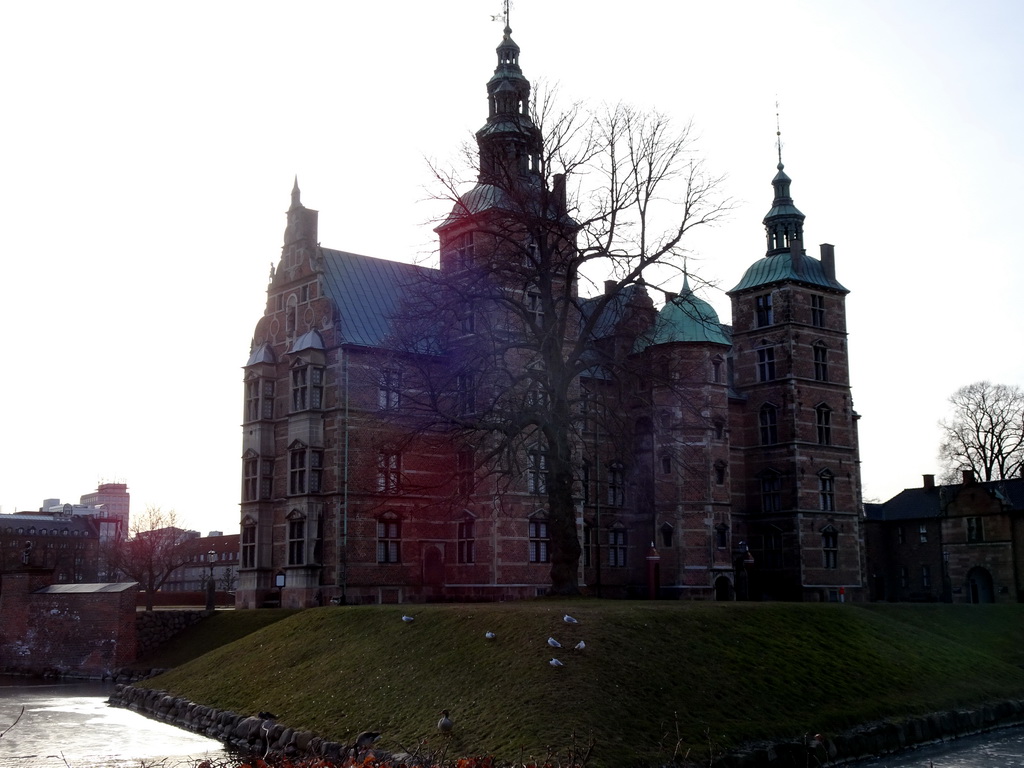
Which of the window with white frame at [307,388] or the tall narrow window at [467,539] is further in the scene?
the tall narrow window at [467,539]

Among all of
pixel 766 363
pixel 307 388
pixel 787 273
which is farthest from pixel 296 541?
pixel 787 273

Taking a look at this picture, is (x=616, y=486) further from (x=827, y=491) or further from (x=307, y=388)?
(x=307, y=388)

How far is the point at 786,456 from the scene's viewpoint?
179ft

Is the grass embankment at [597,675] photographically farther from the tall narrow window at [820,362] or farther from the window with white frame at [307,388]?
the tall narrow window at [820,362]

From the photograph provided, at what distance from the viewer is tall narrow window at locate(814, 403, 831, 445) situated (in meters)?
55.7

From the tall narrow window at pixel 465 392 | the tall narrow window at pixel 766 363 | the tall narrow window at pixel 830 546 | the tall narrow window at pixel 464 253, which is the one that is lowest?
the tall narrow window at pixel 830 546

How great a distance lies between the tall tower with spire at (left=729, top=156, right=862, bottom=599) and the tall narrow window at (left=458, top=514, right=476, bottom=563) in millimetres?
Result: 16507

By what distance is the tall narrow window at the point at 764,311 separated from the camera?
185 ft

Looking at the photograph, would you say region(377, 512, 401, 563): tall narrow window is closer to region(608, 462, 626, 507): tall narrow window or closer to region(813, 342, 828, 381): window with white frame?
region(608, 462, 626, 507): tall narrow window

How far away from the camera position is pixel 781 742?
2250 cm

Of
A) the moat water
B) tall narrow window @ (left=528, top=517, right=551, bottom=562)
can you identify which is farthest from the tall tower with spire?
the moat water

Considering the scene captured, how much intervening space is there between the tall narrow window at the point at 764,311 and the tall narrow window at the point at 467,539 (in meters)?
21.0

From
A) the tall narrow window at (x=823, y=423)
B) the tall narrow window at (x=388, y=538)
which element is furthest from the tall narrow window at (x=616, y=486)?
the tall narrow window at (x=823, y=423)

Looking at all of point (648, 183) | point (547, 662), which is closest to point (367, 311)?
point (648, 183)
